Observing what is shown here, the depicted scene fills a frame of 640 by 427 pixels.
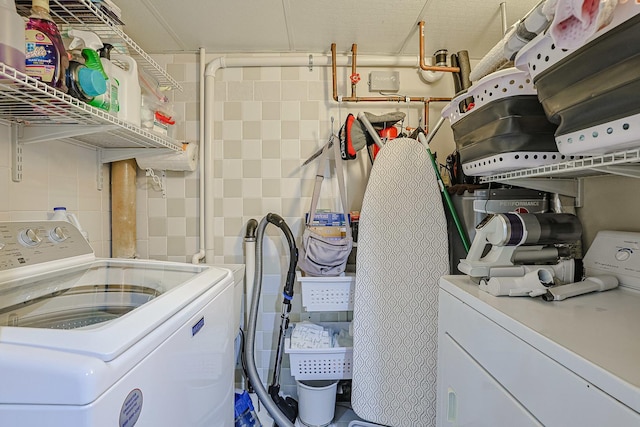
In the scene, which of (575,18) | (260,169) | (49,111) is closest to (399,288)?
(260,169)

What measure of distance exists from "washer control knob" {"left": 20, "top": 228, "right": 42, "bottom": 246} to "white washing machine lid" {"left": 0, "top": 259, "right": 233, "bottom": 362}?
122 mm

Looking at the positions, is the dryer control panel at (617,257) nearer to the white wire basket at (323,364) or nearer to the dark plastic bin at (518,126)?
the dark plastic bin at (518,126)

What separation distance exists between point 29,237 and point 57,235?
0.12 m

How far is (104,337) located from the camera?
522 millimetres

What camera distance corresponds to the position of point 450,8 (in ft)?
4.88

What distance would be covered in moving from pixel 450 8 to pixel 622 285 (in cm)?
135

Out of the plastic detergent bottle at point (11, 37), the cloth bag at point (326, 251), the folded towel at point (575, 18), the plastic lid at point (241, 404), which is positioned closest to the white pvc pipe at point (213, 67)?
the cloth bag at point (326, 251)

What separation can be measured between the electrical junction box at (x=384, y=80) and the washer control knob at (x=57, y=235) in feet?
5.60

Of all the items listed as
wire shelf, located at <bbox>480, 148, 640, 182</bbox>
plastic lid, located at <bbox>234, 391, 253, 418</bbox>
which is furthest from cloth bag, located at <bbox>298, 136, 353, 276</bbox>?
wire shelf, located at <bbox>480, 148, 640, 182</bbox>

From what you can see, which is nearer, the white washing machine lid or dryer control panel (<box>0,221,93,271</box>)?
the white washing machine lid

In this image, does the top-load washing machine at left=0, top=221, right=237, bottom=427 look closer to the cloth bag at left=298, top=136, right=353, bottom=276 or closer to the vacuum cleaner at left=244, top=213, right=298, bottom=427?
the vacuum cleaner at left=244, top=213, right=298, bottom=427

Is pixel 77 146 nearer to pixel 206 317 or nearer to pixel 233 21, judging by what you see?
pixel 233 21

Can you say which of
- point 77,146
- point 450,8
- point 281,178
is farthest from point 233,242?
point 450,8

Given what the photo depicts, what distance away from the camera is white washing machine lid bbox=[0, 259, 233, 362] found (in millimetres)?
495
